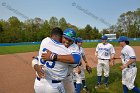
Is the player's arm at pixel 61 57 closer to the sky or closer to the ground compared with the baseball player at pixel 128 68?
closer to the sky

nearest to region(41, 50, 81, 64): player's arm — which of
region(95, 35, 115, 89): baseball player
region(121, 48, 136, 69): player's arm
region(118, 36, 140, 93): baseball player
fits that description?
region(121, 48, 136, 69): player's arm

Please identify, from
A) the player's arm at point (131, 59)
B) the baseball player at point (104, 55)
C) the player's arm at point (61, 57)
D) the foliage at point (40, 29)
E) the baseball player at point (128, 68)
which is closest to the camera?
the player's arm at point (61, 57)

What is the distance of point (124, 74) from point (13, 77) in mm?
6107

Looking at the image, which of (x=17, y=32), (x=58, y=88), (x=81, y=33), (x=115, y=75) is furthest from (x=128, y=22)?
(x=58, y=88)

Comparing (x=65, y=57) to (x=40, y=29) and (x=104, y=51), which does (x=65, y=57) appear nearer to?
(x=104, y=51)

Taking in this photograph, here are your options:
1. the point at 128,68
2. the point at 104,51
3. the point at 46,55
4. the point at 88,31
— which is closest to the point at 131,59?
the point at 128,68

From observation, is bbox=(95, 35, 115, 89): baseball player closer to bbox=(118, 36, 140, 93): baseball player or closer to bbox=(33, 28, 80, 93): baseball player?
bbox=(118, 36, 140, 93): baseball player

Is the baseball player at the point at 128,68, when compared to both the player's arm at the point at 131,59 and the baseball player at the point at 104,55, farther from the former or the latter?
the baseball player at the point at 104,55

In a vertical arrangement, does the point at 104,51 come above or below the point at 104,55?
above

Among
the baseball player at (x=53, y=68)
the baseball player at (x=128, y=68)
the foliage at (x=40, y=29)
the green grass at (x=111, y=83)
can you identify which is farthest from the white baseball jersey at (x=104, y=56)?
the foliage at (x=40, y=29)

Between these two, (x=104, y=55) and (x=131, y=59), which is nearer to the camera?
(x=131, y=59)

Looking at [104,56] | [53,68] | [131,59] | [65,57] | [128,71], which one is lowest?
[128,71]

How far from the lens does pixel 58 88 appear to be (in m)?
3.97

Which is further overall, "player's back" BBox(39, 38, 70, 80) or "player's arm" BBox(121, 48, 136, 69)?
"player's arm" BBox(121, 48, 136, 69)
